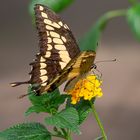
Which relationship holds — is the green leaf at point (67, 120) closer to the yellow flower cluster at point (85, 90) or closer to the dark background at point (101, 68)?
the yellow flower cluster at point (85, 90)

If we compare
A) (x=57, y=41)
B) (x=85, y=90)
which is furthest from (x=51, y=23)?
(x=85, y=90)

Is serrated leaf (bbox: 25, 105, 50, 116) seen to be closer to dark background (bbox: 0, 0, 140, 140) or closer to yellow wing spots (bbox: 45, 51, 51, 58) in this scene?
yellow wing spots (bbox: 45, 51, 51, 58)

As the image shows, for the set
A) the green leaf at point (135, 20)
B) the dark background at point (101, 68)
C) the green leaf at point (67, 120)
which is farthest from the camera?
the dark background at point (101, 68)

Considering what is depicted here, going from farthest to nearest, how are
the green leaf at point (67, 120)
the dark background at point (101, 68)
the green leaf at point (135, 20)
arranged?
the dark background at point (101, 68) < the green leaf at point (67, 120) < the green leaf at point (135, 20)

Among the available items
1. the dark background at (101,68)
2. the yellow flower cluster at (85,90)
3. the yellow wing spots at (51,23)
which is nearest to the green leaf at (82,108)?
the yellow flower cluster at (85,90)

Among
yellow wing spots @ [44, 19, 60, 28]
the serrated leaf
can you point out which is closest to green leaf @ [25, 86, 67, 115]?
the serrated leaf

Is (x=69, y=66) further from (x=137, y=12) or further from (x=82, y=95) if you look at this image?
(x=137, y=12)

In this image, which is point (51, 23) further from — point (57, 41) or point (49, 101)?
point (49, 101)
